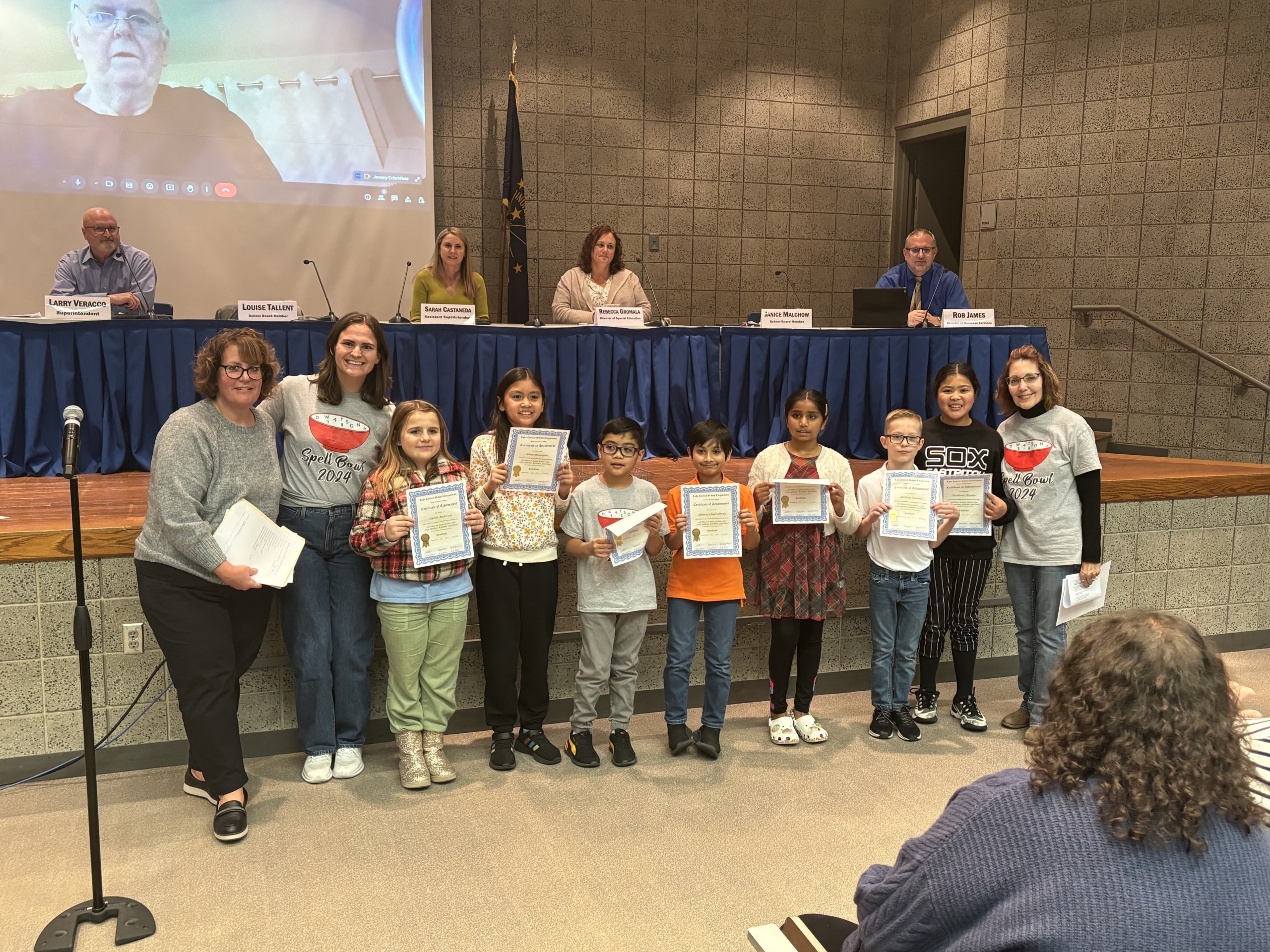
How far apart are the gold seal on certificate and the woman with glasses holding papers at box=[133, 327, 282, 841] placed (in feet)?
2.43

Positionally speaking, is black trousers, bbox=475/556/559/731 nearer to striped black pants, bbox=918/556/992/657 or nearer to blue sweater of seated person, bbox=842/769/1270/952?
striped black pants, bbox=918/556/992/657

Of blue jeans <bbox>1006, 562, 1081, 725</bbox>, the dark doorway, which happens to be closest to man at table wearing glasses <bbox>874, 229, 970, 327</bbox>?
blue jeans <bbox>1006, 562, 1081, 725</bbox>

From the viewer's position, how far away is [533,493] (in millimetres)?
3330

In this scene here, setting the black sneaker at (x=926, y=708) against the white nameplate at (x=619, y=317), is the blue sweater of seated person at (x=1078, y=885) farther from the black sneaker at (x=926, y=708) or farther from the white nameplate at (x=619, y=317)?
the white nameplate at (x=619, y=317)

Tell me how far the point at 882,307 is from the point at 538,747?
10.6 ft

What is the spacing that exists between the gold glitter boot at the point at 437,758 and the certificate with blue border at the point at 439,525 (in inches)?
23.7

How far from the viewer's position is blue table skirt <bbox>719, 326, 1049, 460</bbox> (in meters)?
5.29

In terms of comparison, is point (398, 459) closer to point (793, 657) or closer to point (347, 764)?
point (347, 764)

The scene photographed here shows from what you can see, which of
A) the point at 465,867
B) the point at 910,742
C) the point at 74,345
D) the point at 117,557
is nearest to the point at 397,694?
the point at 465,867

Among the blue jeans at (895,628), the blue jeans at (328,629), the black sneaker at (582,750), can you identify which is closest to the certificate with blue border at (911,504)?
the blue jeans at (895,628)

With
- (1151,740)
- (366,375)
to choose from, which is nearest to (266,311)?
(366,375)

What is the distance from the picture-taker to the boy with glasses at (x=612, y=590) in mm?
3270

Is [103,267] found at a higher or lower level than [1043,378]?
higher

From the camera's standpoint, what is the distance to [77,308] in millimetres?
4527
